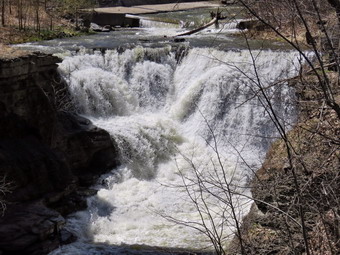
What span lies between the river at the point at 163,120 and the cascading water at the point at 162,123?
3 cm

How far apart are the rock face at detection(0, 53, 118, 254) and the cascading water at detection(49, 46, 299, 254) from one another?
51 cm

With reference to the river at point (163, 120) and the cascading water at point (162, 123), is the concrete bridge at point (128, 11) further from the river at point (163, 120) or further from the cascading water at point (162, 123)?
the cascading water at point (162, 123)

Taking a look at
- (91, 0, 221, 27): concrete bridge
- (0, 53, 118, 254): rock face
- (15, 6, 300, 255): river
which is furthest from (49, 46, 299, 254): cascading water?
(91, 0, 221, 27): concrete bridge

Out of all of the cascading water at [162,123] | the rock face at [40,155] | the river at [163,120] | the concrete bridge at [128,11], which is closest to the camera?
the rock face at [40,155]

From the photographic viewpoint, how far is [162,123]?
14758 mm

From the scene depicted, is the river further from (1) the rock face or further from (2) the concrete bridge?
(2) the concrete bridge

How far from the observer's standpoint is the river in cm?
1089

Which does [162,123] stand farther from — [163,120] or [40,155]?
[40,155]

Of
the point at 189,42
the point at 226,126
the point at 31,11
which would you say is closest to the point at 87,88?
the point at 226,126

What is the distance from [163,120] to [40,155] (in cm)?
434

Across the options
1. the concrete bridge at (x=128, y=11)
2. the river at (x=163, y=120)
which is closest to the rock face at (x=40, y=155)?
the river at (x=163, y=120)

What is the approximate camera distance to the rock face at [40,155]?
372 inches

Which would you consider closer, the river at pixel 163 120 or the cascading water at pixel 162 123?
the river at pixel 163 120

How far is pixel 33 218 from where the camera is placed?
378 inches
